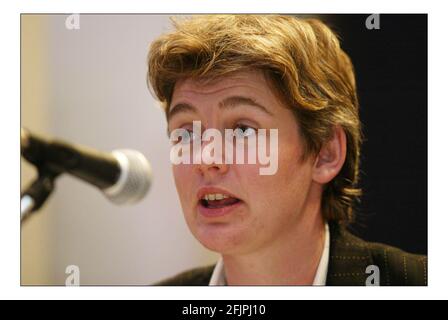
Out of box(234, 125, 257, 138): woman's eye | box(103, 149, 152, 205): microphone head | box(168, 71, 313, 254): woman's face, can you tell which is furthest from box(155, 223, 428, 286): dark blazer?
box(103, 149, 152, 205): microphone head

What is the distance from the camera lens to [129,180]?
1.79 m

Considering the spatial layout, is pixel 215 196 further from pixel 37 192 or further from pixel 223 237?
pixel 37 192

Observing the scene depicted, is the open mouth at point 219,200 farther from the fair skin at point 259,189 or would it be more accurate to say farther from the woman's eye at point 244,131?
the woman's eye at point 244,131

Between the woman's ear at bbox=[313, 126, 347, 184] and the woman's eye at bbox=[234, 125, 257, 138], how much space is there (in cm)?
24

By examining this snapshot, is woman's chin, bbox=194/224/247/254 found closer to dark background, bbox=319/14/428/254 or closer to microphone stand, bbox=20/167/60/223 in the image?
dark background, bbox=319/14/428/254

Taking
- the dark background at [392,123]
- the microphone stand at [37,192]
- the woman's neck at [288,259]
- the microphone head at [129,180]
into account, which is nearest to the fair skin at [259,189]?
the woman's neck at [288,259]

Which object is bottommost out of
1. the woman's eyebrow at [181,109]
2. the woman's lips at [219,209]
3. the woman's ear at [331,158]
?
the woman's lips at [219,209]

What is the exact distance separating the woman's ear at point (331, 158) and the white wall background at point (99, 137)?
471 mm

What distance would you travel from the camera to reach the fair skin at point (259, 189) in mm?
2062

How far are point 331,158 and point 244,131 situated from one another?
310 mm

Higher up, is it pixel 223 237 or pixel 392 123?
pixel 392 123

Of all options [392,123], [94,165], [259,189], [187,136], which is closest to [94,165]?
[94,165]
